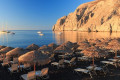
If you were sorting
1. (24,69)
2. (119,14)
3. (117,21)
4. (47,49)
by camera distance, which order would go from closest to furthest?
(24,69), (47,49), (117,21), (119,14)

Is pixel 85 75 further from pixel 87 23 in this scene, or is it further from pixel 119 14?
pixel 87 23

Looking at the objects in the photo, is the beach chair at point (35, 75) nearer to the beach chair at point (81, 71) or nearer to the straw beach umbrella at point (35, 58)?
the straw beach umbrella at point (35, 58)

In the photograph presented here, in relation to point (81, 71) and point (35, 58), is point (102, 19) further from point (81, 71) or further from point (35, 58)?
point (35, 58)

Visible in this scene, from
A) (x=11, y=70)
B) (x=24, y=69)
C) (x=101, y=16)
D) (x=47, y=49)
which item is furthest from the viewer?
(x=101, y=16)

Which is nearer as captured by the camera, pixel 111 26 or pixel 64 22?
pixel 111 26

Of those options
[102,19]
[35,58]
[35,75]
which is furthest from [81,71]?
[102,19]

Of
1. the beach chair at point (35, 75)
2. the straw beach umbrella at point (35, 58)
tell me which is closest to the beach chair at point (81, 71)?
the beach chair at point (35, 75)

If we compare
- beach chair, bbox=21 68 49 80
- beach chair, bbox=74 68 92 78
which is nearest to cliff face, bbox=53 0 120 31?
beach chair, bbox=74 68 92 78

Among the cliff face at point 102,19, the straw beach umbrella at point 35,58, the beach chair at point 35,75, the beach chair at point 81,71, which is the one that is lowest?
the beach chair at point 81,71

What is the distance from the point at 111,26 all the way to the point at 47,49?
95.8 m

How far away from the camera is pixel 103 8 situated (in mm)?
118875

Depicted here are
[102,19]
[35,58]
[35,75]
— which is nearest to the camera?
[35,75]

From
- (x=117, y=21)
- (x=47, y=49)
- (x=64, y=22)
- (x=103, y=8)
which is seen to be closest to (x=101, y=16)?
(x=103, y=8)

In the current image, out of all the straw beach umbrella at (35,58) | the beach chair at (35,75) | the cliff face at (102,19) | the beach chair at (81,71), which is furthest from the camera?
the cliff face at (102,19)
